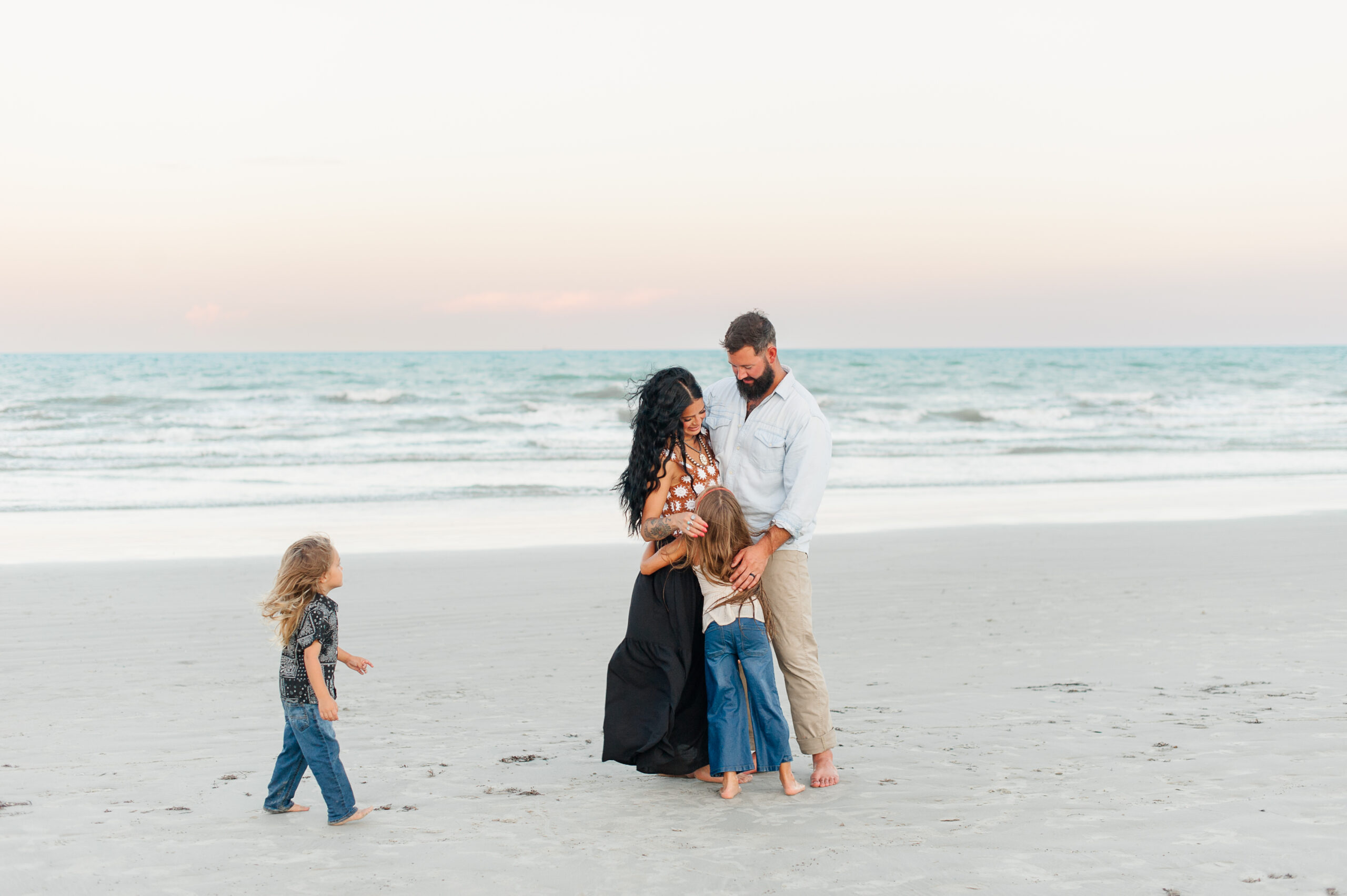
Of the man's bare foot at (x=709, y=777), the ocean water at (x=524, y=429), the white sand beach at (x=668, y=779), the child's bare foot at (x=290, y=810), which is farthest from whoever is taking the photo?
the ocean water at (x=524, y=429)

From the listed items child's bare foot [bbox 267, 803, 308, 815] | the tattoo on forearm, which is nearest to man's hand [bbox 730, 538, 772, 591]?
the tattoo on forearm

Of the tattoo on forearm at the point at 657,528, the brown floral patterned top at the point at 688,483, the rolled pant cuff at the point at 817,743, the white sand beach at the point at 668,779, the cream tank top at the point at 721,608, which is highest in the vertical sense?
the brown floral patterned top at the point at 688,483

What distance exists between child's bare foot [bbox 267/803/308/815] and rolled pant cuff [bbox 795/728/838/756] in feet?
6.09

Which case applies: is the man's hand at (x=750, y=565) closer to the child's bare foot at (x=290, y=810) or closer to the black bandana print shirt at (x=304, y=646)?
the black bandana print shirt at (x=304, y=646)

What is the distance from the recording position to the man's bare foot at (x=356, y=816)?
3.66 m

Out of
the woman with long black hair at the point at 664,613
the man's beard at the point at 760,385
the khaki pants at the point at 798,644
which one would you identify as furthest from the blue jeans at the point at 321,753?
the man's beard at the point at 760,385

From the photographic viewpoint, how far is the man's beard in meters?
3.88

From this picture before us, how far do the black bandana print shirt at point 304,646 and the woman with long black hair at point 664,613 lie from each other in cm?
106

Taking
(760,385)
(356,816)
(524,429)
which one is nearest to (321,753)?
(356,816)

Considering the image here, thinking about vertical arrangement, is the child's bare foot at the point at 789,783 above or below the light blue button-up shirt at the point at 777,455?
below

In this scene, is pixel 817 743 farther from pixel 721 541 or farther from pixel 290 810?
pixel 290 810

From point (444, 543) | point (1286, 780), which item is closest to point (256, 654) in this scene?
point (444, 543)

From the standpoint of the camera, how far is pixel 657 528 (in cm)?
384

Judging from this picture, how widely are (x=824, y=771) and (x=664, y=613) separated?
0.87 meters
